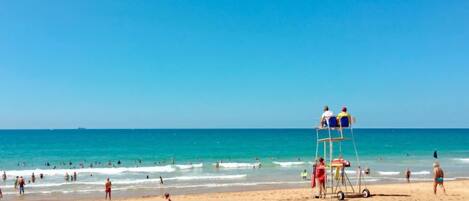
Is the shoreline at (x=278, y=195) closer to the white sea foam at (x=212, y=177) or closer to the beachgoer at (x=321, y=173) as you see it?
the beachgoer at (x=321, y=173)

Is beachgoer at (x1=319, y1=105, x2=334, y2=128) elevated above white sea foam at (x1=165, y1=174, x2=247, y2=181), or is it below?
above

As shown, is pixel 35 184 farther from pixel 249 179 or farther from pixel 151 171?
pixel 249 179

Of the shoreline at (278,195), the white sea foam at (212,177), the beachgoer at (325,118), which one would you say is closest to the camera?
the beachgoer at (325,118)

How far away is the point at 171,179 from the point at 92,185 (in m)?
6.11

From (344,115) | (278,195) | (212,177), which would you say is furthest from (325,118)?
(212,177)

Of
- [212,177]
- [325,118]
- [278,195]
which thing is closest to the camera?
[325,118]

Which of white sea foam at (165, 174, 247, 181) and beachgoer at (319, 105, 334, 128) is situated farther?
white sea foam at (165, 174, 247, 181)

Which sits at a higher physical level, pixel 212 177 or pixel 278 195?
pixel 278 195

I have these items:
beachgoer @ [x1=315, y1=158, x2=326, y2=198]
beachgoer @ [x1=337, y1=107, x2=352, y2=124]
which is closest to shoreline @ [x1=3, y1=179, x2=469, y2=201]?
beachgoer @ [x1=315, y1=158, x2=326, y2=198]

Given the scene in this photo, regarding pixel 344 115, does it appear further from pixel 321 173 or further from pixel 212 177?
pixel 212 177

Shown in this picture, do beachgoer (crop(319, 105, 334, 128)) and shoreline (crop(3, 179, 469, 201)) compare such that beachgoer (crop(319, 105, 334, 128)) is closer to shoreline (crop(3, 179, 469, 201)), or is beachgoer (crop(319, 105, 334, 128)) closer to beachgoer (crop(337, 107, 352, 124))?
beachgoer (crop(337, 107, 352, 124))

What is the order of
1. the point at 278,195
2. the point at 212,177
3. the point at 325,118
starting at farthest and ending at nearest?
the point at 212,177, the point at 278,195, the point at 325,118

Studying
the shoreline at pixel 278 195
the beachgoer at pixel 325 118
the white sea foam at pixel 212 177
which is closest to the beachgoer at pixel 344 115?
the beachgoer at pixel 325 118

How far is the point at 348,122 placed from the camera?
17250 millimetres
